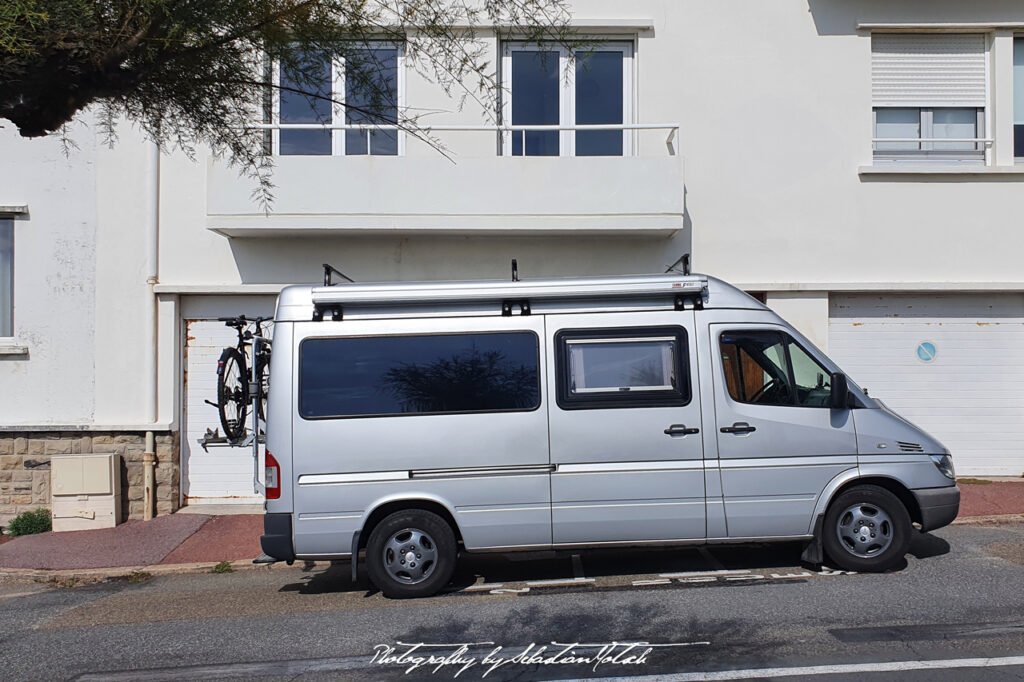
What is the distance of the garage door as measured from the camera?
Result: 10469mm

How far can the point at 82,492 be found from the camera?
9719 mm

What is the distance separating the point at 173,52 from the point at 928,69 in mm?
10095

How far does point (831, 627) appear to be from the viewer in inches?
→ 215

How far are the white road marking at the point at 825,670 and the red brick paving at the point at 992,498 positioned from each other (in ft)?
14.6

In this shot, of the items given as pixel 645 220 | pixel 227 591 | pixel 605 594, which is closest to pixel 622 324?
pixel 605 594

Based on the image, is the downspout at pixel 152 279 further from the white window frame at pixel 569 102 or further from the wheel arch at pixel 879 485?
the wheel arch at pixel 879 485

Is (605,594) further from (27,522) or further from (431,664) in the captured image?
(27,522)

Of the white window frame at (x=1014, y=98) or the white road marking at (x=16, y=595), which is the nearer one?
the white road marking at (x=16, y=595)

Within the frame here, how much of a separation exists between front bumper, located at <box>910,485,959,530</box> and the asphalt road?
1.40ft

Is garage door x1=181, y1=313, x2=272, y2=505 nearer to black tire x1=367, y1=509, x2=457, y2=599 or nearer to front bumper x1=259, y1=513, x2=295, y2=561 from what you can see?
front bumper x1=259, y1=513, x2=295, y2=561

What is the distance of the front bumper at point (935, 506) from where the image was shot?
6.71 metres

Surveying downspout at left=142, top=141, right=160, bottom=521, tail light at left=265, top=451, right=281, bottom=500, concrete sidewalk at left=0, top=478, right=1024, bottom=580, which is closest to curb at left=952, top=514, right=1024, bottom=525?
concrete sidewalk at left=0, top=478, right=1024, bottom=580

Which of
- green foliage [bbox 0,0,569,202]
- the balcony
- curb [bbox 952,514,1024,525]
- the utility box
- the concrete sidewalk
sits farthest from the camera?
the balcony

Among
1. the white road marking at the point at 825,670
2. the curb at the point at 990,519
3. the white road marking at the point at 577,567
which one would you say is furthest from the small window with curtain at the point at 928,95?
the white road marking at the point at 825,670
